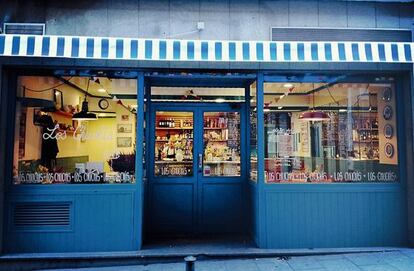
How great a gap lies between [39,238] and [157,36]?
379 centimetres

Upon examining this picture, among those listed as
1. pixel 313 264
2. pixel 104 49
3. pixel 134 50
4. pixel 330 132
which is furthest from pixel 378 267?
pixel 104 49

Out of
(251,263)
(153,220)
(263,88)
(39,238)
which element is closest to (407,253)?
(251,263)

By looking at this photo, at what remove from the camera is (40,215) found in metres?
5.40

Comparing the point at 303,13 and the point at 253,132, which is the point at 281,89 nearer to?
the point at 253,132

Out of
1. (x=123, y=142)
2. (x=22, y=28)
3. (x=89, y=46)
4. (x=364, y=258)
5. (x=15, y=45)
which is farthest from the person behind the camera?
(x=123, y=142)

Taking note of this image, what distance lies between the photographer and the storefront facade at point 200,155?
16.7 ft

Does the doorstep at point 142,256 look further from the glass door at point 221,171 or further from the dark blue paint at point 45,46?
the dark blue paint at point 45,46

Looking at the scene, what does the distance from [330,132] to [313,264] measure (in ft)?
7.89

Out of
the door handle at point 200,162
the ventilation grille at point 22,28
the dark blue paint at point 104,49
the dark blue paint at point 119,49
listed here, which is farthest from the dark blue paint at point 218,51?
the ventilation grille at point 22,28

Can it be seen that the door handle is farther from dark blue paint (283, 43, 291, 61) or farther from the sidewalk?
dark blue paint (283, 43, 291, 61)

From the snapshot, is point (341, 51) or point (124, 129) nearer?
point (341, 51)

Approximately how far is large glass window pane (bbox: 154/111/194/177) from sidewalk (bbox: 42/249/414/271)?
6.46ft

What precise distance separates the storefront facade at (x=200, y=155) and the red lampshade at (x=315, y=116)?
0.02 metres

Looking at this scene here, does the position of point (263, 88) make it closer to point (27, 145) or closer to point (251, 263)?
point (251, 263)
